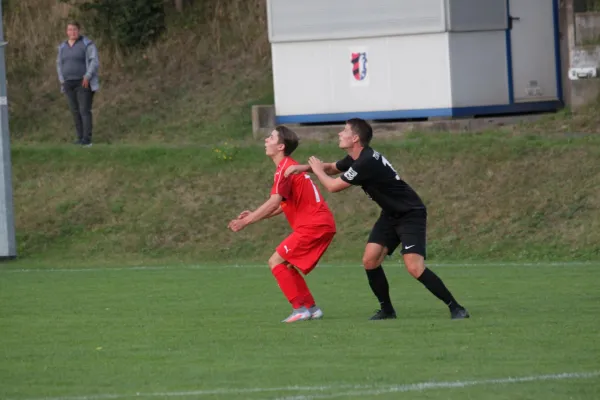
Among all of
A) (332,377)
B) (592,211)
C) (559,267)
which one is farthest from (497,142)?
(332,377)

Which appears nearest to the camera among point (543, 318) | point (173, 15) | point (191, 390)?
point (191, 390)

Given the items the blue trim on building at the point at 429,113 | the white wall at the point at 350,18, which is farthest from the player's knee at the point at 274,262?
the white wall at the point at 350,18

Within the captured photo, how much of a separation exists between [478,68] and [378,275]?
13.0m

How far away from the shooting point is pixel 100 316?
1389cm

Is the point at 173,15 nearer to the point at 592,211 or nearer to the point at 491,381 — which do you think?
the point at 592,211

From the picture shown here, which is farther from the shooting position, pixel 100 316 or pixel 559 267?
pixel 559 267

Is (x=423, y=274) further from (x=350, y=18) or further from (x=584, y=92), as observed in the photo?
(x=350, y=18)

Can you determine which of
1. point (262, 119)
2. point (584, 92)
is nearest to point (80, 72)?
point (262, 119)

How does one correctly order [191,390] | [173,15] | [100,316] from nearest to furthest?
[191,390] < [100,316] < [173,15]

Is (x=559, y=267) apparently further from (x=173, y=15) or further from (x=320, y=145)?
(x=173, y=15)

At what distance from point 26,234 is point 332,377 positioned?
1412 centimetres

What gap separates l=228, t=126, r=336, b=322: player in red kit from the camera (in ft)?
41.7

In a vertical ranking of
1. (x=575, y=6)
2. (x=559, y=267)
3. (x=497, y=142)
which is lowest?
(x=559, y=267)

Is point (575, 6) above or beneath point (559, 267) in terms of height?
above
